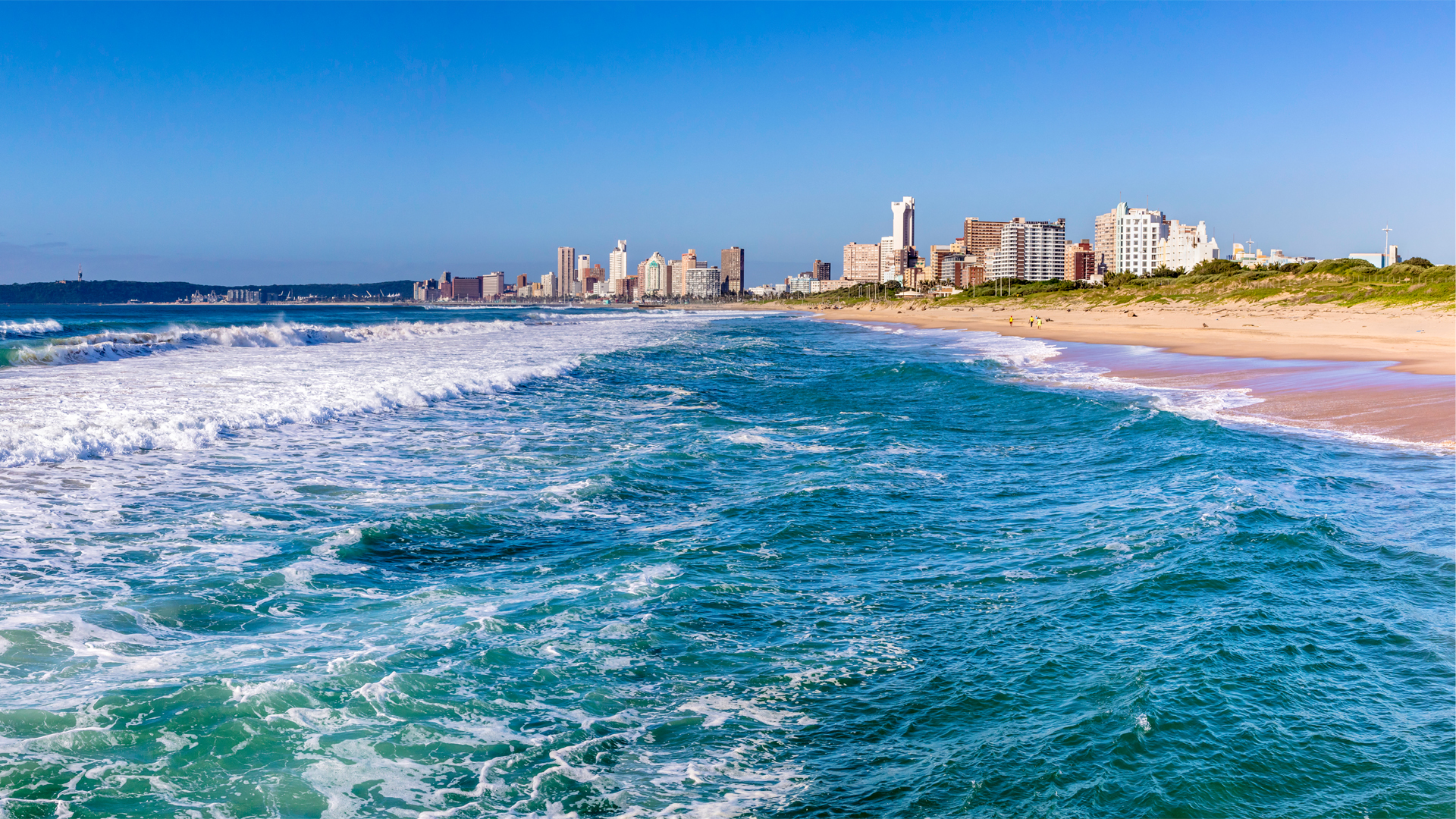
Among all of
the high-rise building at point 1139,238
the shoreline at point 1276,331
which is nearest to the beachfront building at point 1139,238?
the high-rise building at point 1139,238

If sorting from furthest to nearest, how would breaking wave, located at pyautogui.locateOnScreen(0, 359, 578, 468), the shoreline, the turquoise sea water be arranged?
the shoreline
breaking wave, located at pyautogui.locateOnScreen(0, 359, 578, 468)
the turquoise sea water

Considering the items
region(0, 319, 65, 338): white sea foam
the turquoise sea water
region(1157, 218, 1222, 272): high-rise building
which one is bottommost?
the turquoise sea water

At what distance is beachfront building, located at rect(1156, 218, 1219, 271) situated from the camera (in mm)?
136750

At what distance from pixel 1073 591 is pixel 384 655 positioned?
510cm

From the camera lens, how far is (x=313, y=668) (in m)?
5.30

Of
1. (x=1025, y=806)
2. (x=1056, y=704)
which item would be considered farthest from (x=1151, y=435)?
(x=1025, y=806)

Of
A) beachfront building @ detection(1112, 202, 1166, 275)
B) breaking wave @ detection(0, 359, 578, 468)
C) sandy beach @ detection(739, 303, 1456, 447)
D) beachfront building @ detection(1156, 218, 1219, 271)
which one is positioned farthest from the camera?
beachfront building @ detection(1112, 202, 1166, 275)

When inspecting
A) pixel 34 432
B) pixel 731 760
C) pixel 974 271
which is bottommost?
pixel 731 760

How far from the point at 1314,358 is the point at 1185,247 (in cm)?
13475

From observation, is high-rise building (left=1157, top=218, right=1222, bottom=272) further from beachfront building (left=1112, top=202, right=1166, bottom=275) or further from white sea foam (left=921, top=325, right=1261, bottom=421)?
white sea foam (left=921, top=325, right=1261, bottom=421)

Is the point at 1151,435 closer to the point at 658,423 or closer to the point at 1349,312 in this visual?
the point at 658,423

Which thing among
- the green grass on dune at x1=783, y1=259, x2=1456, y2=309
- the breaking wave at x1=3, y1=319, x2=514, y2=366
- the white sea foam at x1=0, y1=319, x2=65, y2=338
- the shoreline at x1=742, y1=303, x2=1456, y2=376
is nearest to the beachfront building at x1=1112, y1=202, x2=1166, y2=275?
the green grass on dune at x1=783, y1=259, x2=1456, y2=309

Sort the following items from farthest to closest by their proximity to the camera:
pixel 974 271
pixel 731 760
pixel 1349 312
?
pixel 974 271 → pixel 1349 312 → pixel 731 760

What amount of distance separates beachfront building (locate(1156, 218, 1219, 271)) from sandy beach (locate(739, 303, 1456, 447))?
287 feet
